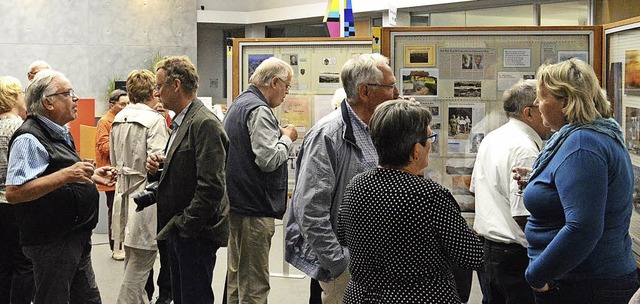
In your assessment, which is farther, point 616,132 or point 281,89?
point 281,89

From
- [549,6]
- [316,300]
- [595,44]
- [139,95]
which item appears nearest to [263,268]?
[316,300]

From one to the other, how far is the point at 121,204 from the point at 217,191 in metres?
1.84

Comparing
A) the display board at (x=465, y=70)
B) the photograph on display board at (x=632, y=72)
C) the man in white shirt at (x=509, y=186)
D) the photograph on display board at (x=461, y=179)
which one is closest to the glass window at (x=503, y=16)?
the display board at (x=465, y=70)

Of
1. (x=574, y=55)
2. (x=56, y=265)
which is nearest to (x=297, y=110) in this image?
(x=574, y=55)

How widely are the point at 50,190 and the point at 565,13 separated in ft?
26.1

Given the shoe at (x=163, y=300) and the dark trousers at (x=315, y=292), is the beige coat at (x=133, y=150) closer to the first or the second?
the shoe at (x=163, y=300)

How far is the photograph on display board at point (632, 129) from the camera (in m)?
3.98

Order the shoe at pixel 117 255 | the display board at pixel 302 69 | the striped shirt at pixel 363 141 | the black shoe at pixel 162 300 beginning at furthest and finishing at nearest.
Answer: the shoe at pixel 117 255
the display board at pixel 302 69
the black shoe at pixel 162 300
the striped shirt at pixel 363 141

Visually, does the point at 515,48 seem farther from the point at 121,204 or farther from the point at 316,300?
the point at 121,204

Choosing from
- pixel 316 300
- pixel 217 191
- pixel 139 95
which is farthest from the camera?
pixel 139 95

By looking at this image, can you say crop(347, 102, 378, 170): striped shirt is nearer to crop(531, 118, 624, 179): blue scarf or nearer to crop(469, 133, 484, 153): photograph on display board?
crop(531, 118, 624, 179): blue scarf

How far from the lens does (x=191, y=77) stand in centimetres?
432

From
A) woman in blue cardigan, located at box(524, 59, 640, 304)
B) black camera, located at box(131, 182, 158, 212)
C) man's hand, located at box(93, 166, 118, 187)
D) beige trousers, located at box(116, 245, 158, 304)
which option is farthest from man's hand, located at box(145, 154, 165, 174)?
woman in blue cardigan, located at box(524, 59, 640, 304)

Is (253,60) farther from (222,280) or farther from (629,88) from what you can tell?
(629,88)
